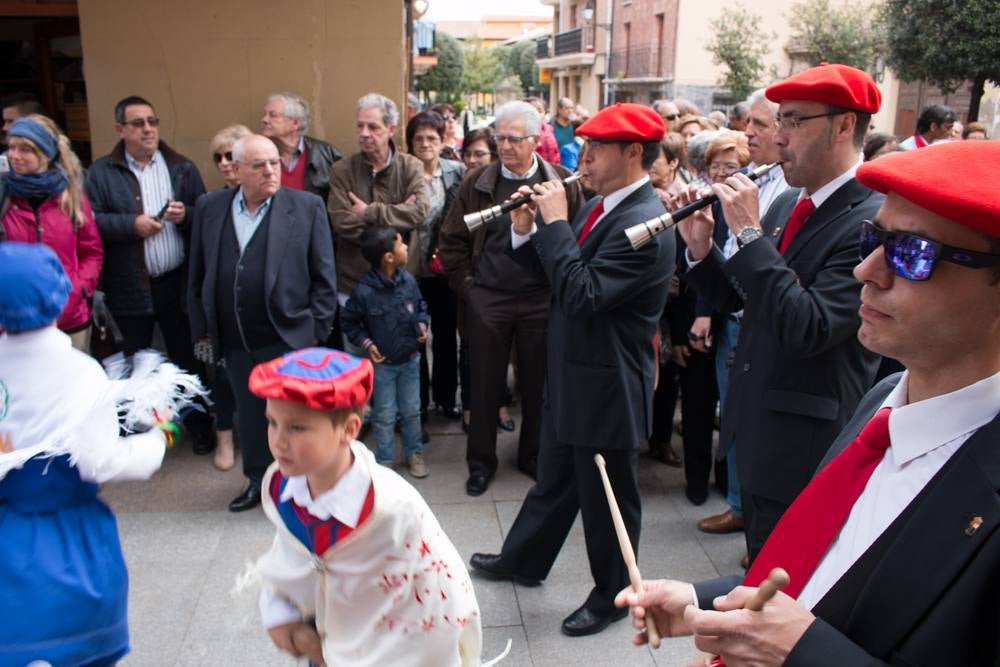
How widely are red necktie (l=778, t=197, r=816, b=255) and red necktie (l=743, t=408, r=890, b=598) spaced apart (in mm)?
1277

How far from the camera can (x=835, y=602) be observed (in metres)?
1.32

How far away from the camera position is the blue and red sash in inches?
79.0

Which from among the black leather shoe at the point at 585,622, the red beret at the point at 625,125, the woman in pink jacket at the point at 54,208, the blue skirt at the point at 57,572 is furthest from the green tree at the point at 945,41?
the blue skirt at the point at 57,572

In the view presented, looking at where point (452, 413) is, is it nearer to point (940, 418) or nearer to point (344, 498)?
point (344, 498)

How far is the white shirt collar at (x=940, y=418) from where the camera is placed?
4.21 ft

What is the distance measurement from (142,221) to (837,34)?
60.5 feet

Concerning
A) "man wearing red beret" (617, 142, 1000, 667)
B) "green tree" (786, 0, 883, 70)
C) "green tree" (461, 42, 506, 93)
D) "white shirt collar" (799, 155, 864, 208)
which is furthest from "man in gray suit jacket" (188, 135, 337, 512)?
"green tree" (461, 42, 506, 93)

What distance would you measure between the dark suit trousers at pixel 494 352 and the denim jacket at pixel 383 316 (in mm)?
391

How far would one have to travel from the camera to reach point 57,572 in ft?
7.52

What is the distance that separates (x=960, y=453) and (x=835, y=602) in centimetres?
31

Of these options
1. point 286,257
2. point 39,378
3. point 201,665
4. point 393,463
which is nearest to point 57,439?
point 39,378

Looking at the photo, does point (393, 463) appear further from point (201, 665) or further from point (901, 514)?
point (901, 514)

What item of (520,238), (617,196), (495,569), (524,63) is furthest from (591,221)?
(524,63)

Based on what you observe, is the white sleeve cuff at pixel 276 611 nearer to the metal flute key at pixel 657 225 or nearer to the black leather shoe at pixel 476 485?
the metal flute key at pixel 657 225
